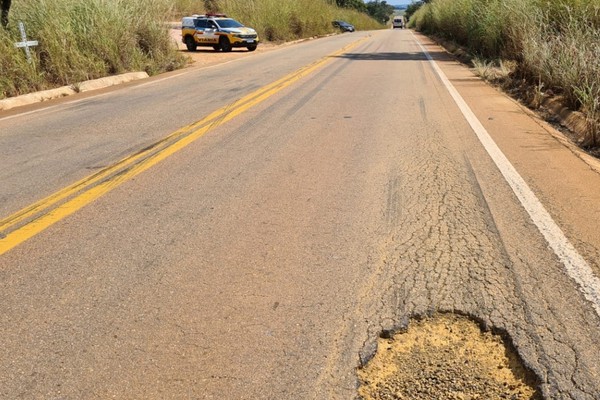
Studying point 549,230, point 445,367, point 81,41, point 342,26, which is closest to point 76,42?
point 81,41

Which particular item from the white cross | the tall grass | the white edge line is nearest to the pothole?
the white edge line

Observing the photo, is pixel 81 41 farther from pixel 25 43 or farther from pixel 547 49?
pixel 547 49

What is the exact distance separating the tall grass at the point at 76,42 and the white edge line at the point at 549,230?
31.0ft

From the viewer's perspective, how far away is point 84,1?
13.6 meters

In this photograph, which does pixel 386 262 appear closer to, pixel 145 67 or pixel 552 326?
pixel 552 326

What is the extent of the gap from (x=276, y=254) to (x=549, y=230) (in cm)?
191

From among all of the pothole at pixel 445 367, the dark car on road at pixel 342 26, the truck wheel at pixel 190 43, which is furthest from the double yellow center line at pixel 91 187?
the dark car on road at pixel 342 26

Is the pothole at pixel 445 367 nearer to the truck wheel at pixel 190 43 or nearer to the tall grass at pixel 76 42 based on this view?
the tall grass at pixel 76 42

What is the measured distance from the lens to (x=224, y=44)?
23422 mm

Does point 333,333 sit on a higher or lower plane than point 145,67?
higher

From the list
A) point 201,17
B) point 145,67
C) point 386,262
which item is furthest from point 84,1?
point 386,262

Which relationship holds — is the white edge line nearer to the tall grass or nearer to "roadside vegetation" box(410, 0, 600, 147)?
"roadside vegetation" box(410, 0, 600, 147)

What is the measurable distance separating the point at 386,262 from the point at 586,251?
1.29 meters

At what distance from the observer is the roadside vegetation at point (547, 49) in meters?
7.11
